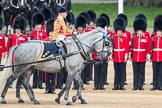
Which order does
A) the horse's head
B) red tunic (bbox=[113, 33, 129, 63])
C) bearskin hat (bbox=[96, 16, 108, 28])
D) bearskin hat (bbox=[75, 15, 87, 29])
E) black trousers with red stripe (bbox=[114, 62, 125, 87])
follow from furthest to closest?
bearskin hat (bbox=[96, 16, 108, 28])
bearskin hat (bbox=[75, 15, 87, 29])
black trousers with red stripe (bbox=[114, 62, 125, 87])
red tunic (bbox=[113, 33, 129, 63])
the horse's head

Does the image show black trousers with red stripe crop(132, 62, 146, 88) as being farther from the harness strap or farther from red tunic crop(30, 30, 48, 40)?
the harness strap

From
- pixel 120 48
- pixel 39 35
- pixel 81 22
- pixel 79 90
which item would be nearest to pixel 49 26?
pixel 39 35

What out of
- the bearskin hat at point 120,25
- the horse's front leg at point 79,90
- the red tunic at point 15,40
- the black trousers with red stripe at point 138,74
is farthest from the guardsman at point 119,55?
→ the horse's front leg at point 79,90

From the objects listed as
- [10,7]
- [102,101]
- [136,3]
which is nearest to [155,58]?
[102,101]

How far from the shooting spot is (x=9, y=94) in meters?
20.8

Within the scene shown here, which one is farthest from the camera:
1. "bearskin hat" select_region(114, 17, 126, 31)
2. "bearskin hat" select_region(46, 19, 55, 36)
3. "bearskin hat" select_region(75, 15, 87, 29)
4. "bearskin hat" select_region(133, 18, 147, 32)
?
"bearskin hat" select_region(75, 15, 87, 29)

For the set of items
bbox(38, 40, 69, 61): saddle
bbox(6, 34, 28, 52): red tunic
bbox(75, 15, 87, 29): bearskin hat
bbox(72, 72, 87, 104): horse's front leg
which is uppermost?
bbox(75, 15, 87, 29): bearskin hat

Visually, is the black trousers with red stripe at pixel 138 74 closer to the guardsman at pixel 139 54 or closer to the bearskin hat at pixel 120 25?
the guardsman at pixel 139 54

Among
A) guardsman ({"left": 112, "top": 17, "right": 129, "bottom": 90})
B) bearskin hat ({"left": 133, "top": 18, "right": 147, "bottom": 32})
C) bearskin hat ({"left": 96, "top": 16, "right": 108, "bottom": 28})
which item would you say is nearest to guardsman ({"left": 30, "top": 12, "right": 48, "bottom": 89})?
bearskin hat ({"left": 96, "top": 16, "right": 108, "bottom": 28})

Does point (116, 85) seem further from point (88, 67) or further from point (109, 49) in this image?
point (109, 49)

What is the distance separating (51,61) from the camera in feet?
63.3

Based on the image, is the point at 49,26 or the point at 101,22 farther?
the point at 101,22

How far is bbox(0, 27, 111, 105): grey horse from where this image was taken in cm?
1922

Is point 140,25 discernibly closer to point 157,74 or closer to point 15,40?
point 157,74
